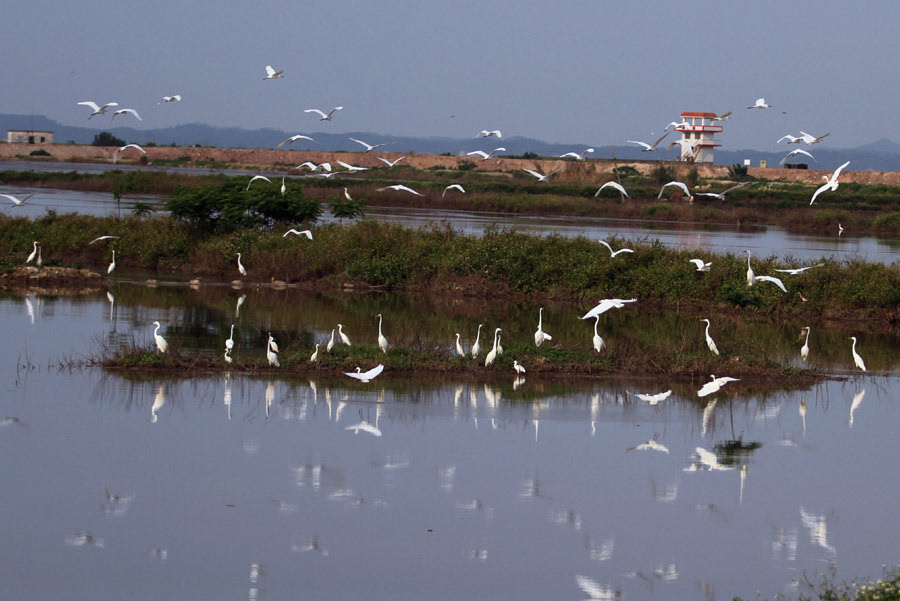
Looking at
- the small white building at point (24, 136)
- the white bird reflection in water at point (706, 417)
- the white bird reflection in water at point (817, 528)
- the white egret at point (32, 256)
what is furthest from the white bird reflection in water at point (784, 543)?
the small white building at point (24, 136)

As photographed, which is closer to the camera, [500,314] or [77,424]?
[77,424]

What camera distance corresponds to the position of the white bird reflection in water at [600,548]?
9.17m

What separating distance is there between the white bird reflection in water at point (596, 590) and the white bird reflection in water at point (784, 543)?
1732mm

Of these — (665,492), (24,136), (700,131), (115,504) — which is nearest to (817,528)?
(665,492)

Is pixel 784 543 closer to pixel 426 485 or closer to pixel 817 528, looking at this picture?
pixel 817 528

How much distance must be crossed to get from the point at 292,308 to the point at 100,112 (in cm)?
654

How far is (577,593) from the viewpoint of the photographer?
8.41 m

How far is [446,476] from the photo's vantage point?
36.8ft

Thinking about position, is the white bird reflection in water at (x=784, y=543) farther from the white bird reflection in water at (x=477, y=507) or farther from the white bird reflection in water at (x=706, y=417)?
the white bird reflection in water at (x=706, y=417)

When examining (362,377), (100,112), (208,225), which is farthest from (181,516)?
(208,225)

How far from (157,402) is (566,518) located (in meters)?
6.02

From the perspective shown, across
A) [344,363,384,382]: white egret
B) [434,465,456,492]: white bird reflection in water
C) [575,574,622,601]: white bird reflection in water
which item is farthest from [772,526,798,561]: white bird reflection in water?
[344,363,384,382]: white egret

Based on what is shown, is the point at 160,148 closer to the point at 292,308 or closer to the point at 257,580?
the point at 292,308

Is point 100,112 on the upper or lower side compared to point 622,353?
upper
